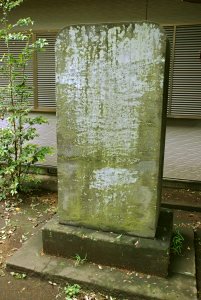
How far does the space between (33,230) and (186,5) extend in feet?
16.0

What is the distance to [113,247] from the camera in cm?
364

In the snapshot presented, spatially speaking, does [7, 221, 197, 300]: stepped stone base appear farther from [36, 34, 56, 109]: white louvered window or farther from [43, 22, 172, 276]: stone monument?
[36, 34, 56, 109]: white louvered window

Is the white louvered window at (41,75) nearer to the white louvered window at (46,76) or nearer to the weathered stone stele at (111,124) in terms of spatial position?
the white louvered window at (46,76)

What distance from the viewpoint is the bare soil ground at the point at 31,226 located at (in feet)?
11.2

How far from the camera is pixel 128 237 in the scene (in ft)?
12.1

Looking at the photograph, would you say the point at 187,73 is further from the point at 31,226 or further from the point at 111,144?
the point at 31,226

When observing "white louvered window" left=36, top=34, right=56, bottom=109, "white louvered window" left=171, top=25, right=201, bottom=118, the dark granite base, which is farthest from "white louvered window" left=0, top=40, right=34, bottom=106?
the dark granite base

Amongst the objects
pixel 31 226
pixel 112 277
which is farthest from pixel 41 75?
pixel 112 277

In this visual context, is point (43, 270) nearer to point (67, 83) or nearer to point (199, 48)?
point (67, 83)

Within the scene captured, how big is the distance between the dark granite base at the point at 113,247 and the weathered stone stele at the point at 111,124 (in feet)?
0.45

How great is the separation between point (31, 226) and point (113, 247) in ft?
5.94

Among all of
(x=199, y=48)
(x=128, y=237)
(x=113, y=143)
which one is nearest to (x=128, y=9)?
(x=199, y=48)

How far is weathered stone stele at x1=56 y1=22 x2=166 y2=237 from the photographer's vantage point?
3.28 metres

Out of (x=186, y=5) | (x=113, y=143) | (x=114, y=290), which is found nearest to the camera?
(x=114, y=290)
